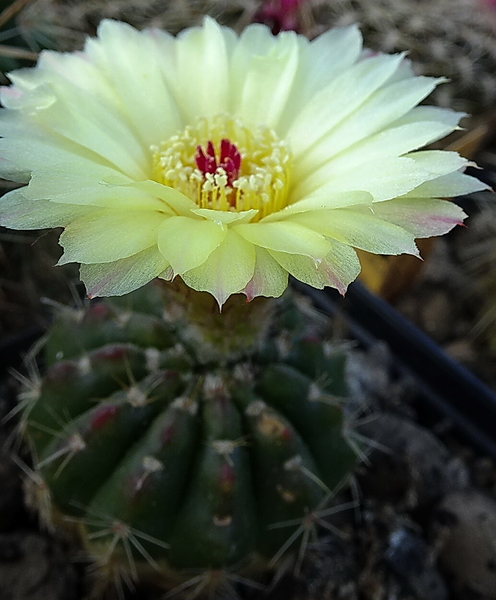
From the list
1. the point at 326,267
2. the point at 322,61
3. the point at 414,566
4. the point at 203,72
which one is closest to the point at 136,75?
the point at 203,72

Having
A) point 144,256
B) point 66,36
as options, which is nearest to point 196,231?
point 144,256

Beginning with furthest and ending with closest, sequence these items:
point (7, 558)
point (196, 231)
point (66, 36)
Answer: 1. point (66, 36)
2. point (7, 558)
3. point (196, 231)

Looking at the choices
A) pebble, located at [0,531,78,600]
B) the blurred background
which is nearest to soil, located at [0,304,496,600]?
pebble, located at [0,531,78,600]

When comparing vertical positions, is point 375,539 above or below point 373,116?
below

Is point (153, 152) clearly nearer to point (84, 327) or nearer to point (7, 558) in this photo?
point (84, 327)

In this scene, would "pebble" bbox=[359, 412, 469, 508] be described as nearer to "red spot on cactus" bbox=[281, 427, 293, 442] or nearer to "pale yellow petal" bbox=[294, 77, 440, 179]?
"red spot on cactus" bbox=[281, 427, 293, 442]

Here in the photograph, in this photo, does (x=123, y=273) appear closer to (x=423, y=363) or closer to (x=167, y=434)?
(x=167, y=434)

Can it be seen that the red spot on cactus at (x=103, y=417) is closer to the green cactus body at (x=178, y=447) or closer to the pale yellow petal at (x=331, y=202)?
the green cactus body at (x=178, y=447)
